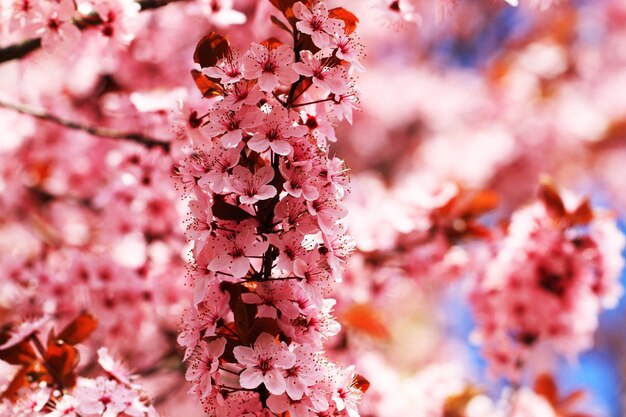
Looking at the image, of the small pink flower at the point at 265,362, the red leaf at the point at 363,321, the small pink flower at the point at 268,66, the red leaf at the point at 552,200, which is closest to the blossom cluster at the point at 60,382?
the small pink flower at the point at 265,362

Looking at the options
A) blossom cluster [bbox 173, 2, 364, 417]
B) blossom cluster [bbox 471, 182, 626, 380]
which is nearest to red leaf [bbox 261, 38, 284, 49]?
blossom cluster [bbox 173, 2, 364, 417]

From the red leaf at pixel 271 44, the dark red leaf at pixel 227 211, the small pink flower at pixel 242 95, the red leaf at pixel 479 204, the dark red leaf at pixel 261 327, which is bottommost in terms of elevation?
the dark red leaf at pixel 261 327

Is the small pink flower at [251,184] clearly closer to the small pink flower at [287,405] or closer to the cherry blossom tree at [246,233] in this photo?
the cherry blossom tree at [246,233]

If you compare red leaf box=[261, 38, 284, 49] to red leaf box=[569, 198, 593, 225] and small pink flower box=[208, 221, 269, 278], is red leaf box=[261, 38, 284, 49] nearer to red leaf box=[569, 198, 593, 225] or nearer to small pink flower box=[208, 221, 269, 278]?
small pink flower box=[208, 221, 269, 278]

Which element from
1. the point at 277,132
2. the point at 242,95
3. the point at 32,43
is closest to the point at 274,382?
the point at 277,132

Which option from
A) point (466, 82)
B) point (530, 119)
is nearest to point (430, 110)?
point (466, 82)

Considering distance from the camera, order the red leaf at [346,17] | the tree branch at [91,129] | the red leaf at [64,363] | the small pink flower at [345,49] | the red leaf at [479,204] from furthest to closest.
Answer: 1. the red leaf at [479,204]
2. the tree branch at [91,129]
3. the red leaf at [64,363]
4. the red leaf at [346,17]
5. the small pink flower at [345,49]

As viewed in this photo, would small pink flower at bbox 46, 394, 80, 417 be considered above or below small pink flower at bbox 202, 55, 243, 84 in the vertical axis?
below

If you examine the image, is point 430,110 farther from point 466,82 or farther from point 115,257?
point 115,257
